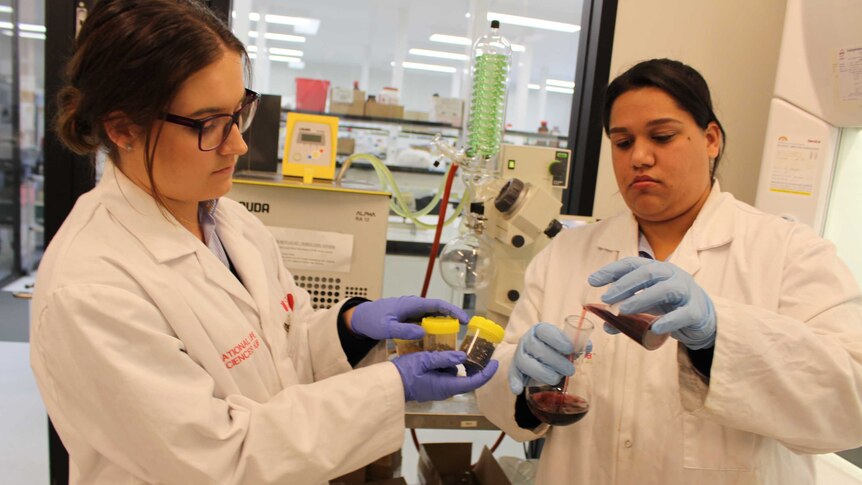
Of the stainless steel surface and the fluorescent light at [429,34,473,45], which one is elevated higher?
the fluorescent light at [429,34,473,45]

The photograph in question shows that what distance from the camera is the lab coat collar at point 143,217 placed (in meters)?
0.96

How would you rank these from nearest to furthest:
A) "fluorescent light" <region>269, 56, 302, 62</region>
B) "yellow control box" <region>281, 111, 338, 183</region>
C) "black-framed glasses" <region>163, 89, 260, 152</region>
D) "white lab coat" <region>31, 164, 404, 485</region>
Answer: "white lab coat" <region>31, 164, 404, 485</region>
"black-framed glasses" <region>163, 89, 260, 152</region>
"yellow control box" <region>281, 111, 338, 183</region>
"fluorescent light" <region>269, 56, 302, 62</region>

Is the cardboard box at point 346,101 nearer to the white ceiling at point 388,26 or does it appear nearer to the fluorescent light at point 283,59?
the white ceiling at point 388,26

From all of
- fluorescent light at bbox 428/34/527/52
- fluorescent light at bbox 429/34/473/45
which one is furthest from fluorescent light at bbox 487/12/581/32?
fluorescent light at bbox 429/34/473/45

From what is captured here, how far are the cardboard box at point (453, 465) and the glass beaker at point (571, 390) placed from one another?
31.4 inches

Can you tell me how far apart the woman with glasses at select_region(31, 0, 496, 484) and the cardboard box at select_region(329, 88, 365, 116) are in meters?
2.10

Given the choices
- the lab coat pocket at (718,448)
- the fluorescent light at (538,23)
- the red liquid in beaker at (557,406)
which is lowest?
the lab coat pocket at (718,448)

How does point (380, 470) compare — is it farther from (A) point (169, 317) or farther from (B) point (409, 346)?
(A) point (169, 317)

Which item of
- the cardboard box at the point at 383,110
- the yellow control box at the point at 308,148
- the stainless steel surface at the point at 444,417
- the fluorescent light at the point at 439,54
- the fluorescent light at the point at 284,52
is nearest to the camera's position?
the stainless steel surface at the point at 444,417

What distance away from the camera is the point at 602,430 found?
4.09 feet

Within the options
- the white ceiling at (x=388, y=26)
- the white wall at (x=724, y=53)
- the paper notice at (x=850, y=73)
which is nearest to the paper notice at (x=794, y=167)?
the paper notice at (x=850, y=73)

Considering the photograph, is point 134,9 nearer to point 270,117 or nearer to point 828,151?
point 270,117

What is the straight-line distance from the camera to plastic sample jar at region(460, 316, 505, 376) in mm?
1233

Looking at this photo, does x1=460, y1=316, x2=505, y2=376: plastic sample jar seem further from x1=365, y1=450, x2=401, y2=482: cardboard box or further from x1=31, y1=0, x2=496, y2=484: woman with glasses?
x1=365, y1=450, x2=401, y2=482: cardboard box
